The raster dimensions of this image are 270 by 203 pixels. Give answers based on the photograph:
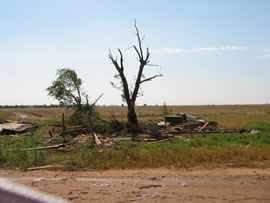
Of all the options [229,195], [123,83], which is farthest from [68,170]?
A: [123,83]

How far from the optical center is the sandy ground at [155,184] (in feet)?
21.4

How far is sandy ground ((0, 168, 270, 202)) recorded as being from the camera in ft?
21.4

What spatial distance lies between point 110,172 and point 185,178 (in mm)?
2387

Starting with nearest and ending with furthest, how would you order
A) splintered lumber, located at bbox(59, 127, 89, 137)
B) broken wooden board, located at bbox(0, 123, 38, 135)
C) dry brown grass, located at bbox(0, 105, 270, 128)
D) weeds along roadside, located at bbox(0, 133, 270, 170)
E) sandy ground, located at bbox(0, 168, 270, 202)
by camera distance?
sandy ground, located at bbox(0, 168, 270, 202), weeds along roadside, located at bbox(0, 133, 270, 170), splintered lumber, located at bbox(59, 127, 89, 137), broken wooden board, located at bbox(0, 123, 38, 135), dry brown grass, located at bbox(0, 105, 270, 128)

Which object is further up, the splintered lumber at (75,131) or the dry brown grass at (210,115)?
the dry brown grass at (210,115)

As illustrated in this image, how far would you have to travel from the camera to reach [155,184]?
7750 mm

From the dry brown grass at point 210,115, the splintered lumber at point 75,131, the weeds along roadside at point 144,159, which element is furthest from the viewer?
the dry brown grass at point 210,115

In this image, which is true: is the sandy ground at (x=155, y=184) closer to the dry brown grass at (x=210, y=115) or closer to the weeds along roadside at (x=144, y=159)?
the weeds along roadside at (x=144, y=159)

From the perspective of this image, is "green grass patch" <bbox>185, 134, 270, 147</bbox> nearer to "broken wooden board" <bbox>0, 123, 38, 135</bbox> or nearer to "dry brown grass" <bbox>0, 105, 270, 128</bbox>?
"dry brown grass" <bbox>0, 105, 270, 128</bbox>

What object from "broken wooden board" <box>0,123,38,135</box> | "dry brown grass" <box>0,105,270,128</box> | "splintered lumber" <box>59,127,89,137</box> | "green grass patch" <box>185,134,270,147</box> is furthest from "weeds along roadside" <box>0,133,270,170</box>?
"dry brown grass" <box>0,105,270,128</box>

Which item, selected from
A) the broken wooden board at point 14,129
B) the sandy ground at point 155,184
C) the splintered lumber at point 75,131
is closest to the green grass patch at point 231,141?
the sandy ground at point 155,184

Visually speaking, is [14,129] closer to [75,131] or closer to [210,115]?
[75,131]

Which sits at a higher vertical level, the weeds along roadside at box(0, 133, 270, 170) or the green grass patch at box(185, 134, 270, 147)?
the green grass patch at box(185, 134, 270, 147)

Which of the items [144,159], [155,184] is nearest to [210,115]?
[144,159]
